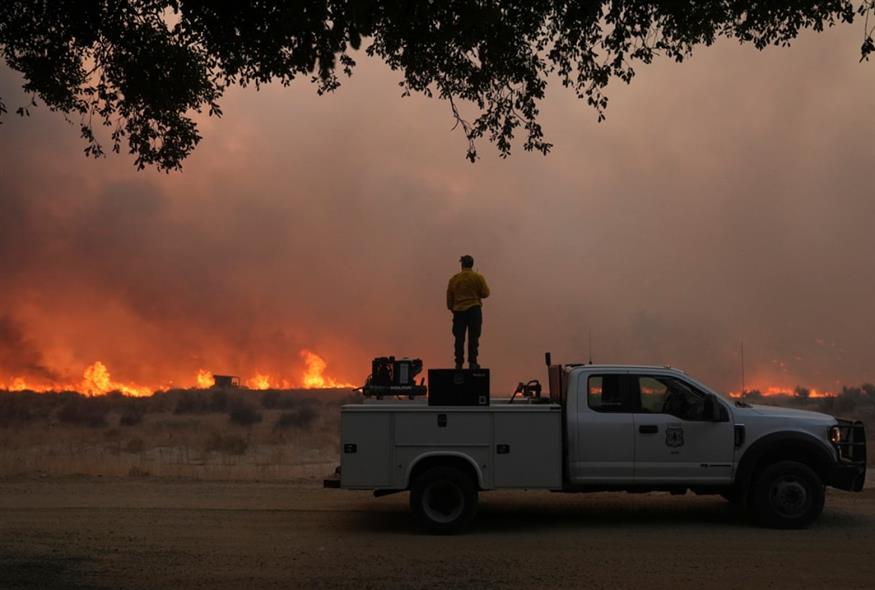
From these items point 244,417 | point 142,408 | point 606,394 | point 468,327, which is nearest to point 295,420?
point 244,417

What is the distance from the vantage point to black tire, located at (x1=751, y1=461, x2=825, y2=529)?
492 inches

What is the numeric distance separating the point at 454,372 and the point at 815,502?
518 centimetres

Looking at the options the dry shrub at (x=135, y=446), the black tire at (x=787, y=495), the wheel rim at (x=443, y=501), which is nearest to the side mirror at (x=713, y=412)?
the black tire at (x=787, y=495)

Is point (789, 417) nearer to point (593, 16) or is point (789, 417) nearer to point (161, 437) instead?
point (593, 16)

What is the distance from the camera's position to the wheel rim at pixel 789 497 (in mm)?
12500

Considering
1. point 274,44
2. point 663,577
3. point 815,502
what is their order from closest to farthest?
1. point 663,577
2. point 274,44
3. point 815,502

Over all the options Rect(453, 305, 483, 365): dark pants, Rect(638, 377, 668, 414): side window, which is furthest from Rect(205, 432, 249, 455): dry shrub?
Rect(638, 377, 668, 414): side window

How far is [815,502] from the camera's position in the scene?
41.1ft

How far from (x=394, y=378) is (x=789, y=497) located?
5599mm

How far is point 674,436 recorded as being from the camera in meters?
12.4

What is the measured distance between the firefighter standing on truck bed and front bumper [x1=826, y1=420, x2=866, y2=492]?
5518mm

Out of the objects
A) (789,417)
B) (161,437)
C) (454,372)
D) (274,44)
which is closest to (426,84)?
(274,44)

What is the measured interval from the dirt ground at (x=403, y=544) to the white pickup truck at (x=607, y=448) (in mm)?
589

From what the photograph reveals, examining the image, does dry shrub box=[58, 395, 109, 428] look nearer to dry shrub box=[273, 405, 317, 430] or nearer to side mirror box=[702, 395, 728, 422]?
dry shrub box=[273, 405, 317, 430]
